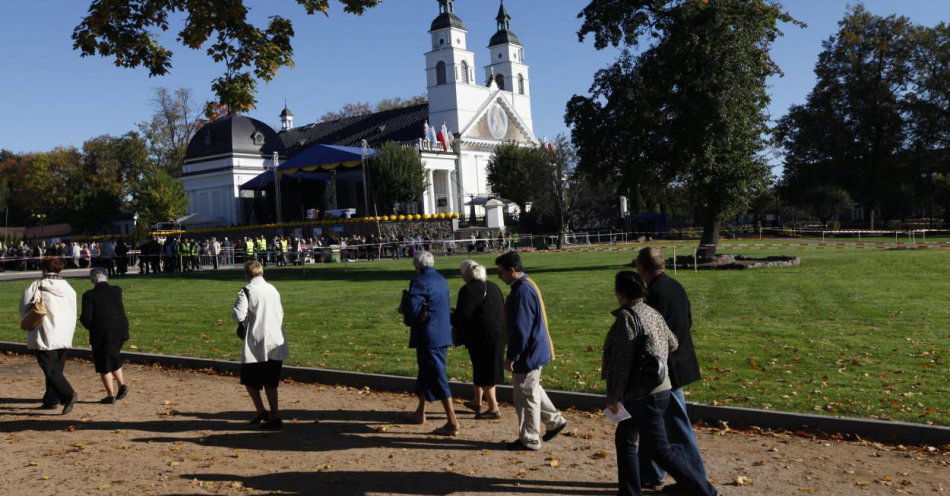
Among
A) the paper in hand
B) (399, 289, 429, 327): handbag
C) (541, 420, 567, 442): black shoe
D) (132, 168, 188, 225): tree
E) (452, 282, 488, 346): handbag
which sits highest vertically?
(132, 168, 188, 225): tree

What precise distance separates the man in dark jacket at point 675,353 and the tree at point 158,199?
65878 millimetres

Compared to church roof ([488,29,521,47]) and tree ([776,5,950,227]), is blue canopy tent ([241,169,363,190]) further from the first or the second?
church roof ([488,29,521,47])

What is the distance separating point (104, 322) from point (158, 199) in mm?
60934

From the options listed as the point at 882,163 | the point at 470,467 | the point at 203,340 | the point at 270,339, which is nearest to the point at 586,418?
the point at 470,467

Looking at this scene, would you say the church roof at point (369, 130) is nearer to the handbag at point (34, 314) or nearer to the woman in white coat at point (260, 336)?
the handbag at point (34, 314)

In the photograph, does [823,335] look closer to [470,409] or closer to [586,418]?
[586,418]

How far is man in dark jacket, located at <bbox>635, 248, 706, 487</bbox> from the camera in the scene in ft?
19.5

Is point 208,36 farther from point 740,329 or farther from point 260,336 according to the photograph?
point 740,329

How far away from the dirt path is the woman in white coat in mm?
495

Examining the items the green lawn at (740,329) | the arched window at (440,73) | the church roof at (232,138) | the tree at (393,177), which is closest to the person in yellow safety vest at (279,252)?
the green lawn at (740,329)

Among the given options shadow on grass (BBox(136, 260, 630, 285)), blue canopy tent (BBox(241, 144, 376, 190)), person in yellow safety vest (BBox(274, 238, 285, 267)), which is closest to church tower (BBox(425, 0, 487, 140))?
blue canopy tent (BBox(241, 144, 376, 190))

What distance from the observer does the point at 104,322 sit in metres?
9.37

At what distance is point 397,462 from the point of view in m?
7.10

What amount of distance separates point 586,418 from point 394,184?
157 feet
